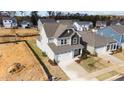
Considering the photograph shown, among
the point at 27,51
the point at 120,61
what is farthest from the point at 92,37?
the point at 27,51

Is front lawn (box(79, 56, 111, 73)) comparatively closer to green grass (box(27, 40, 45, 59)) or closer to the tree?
green grass (box(27, 40, 45, 59))

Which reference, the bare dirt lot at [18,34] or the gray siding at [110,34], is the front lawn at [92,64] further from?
the bare dirt lot at [18,34]

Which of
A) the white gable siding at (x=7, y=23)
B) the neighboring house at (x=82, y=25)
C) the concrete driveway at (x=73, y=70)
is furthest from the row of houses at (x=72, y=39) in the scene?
the white gable siding at (x=7, y=23)

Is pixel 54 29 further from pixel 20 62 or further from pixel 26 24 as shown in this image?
pixel 20 62

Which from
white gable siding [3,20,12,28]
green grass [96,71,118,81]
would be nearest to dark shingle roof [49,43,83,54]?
green grass [96,71,118,81]
